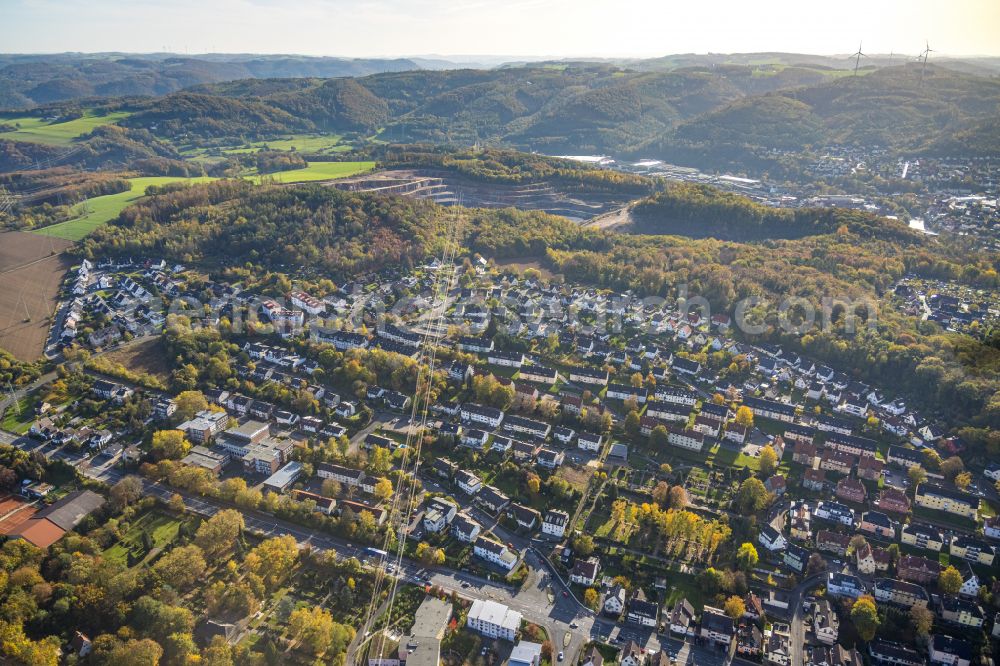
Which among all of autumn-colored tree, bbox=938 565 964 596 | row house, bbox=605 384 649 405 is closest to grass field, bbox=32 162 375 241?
row house, bbox=605 384 649 405

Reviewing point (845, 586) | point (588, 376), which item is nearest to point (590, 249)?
point (588, 376)

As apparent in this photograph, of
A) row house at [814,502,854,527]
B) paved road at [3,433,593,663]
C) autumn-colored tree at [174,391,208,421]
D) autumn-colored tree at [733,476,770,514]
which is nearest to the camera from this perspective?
paved road at [3,433,593,663]

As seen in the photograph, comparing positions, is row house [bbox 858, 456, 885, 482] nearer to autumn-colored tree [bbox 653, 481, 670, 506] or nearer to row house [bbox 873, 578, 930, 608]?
row house [bbox 873, 578, 930, 608]

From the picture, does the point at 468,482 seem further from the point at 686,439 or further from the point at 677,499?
the point at 686,439

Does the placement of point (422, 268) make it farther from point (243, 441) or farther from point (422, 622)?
point (422, 622)

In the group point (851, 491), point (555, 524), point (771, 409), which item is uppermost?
point (771, 409)

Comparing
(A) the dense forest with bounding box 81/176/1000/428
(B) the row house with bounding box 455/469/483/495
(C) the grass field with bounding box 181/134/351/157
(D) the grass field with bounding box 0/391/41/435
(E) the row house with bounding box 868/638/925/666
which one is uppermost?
(C) the grass field with bounding box 181/134/351/157
